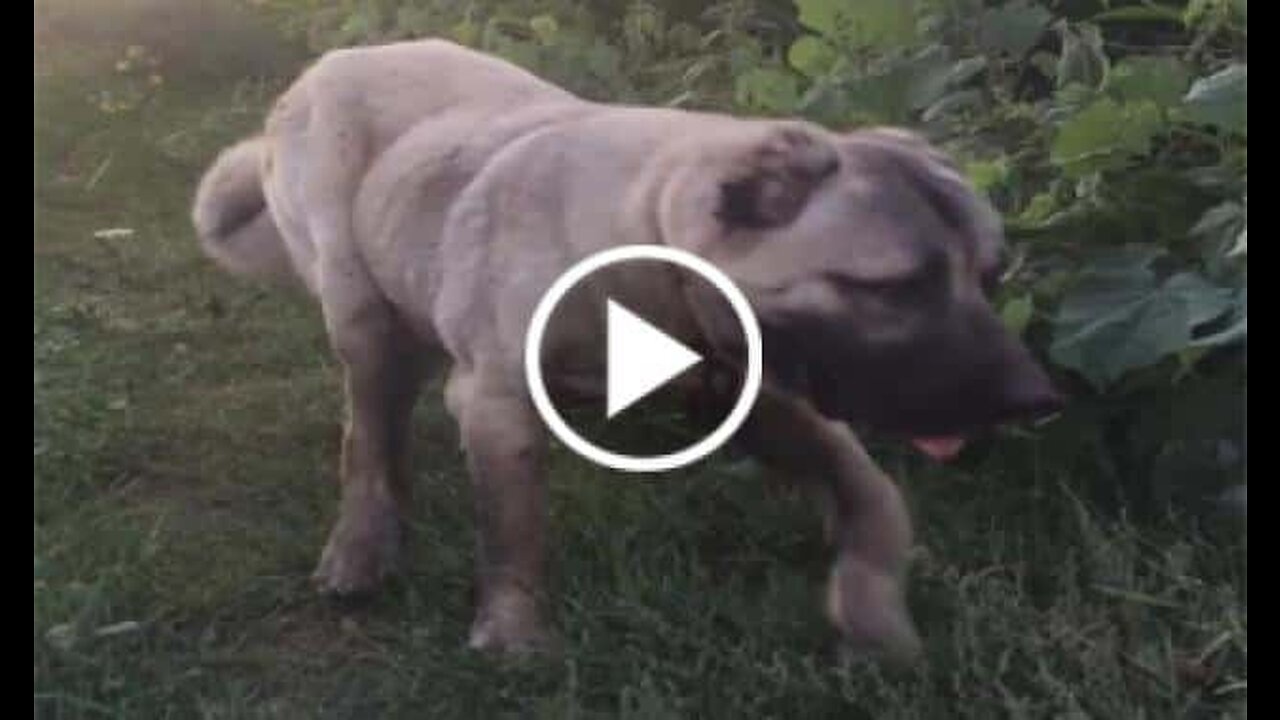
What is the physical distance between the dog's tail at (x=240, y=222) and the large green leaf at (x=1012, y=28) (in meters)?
1.06

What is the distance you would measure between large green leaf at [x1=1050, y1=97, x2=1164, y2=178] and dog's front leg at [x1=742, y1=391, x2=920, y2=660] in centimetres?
57

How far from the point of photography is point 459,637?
2.30m

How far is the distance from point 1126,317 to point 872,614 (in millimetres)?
543

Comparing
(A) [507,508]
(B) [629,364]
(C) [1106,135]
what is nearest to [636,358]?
(B) [629,364]

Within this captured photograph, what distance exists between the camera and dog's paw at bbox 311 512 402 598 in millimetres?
2377

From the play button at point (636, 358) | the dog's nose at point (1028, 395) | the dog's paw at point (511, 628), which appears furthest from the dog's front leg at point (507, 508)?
the dog's nose at point (1028, 395)

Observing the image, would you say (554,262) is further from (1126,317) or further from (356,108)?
(1126,317)

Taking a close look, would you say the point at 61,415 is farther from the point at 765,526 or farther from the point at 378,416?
the point at 765,526

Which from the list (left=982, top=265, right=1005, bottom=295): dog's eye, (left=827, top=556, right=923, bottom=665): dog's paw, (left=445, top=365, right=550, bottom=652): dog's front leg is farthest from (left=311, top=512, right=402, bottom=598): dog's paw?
(left=982, top=265, right=1005, bottom=295): dog's eye

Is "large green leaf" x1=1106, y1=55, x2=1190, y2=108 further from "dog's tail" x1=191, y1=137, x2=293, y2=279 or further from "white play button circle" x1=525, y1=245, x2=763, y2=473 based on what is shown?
"dog's tail" x1=191, y1=137, x2=293, y2=279

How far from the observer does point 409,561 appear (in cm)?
245

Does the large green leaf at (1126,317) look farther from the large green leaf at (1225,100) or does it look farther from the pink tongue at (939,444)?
the pink tongue at (939,444)

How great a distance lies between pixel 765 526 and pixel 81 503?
0.81 m

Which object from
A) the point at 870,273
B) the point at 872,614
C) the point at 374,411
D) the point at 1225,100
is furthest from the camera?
the point at 374,411
